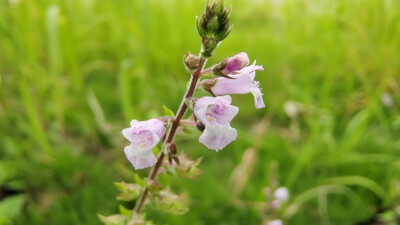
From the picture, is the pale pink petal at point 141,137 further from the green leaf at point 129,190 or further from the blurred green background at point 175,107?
the blurred green background at point 175,107

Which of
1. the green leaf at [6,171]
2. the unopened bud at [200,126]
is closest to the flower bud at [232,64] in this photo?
the unopened bud at [200,126]

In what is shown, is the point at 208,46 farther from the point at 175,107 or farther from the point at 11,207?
the point at 175,107

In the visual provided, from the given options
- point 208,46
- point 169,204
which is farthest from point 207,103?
point 169,204

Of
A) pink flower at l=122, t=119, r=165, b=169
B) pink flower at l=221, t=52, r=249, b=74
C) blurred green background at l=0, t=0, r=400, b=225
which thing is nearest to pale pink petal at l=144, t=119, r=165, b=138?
pink flower at l=122, t=119, r=165, b=169

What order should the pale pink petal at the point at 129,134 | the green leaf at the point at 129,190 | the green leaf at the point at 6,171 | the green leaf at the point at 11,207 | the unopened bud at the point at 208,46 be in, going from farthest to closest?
the green leaf at the point at 6,171 < the green leaf at the point at 11,207 < the green leaf at the point at 129,190 < the pale pink petal at the point at 129,134 < the unopened bud at the point at 208,46

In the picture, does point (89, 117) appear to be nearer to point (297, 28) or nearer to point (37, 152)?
point (37, 152)

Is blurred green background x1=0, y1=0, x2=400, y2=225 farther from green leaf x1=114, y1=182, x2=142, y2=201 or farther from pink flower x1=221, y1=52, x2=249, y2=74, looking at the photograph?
pink flower x1=221, y1=52, x2=249, y2=74
